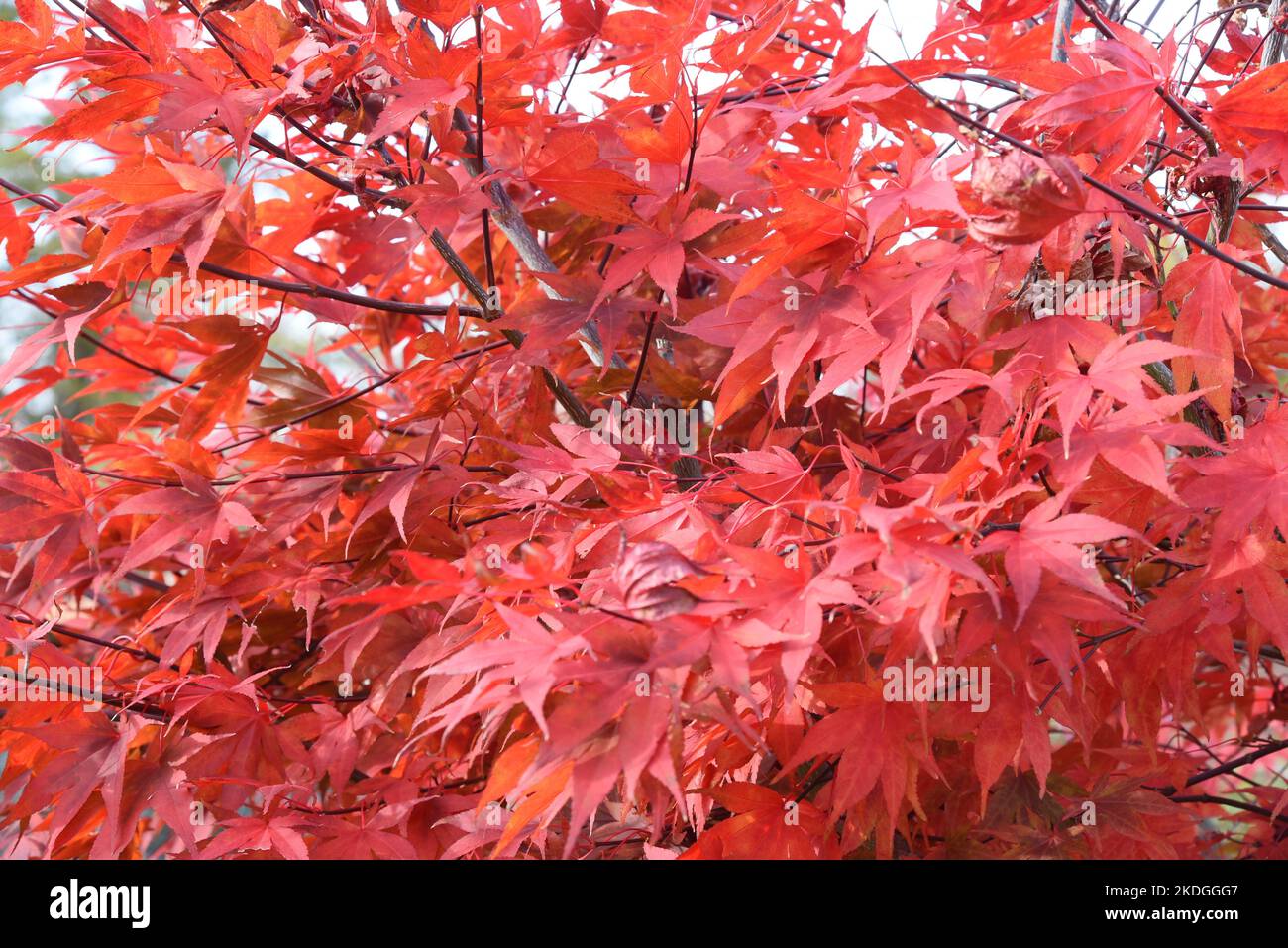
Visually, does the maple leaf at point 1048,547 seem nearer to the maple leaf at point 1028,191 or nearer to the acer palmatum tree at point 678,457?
the acer palmatum tree at point 678,457

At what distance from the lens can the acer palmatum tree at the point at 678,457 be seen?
0.65 meters

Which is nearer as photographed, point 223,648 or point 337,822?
point 337,822

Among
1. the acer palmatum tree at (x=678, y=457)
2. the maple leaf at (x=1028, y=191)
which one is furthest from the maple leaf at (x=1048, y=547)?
the maple leaf at (x=1028, y=191)

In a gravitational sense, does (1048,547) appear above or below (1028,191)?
below

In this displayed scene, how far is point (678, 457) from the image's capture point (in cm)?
90

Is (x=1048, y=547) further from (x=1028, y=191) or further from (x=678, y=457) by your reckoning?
(x=678, y=457)

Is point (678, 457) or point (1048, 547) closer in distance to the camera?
point (1048, 547)

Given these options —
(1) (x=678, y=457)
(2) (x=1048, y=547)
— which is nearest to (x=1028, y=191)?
(2) (x=1048, y=547)

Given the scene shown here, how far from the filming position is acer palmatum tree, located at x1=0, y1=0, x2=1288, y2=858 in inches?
25.4

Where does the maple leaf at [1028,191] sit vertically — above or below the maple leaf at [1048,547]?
above

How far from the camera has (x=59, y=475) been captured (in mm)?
913
